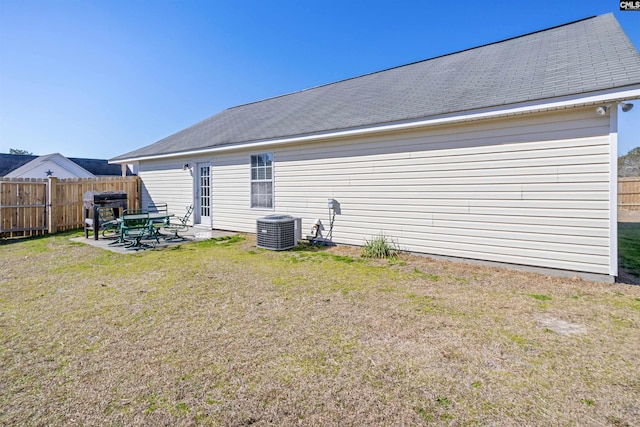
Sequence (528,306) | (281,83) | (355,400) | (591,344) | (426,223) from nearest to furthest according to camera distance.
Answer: (355,400) < (591,344) < (528,306) < (426,223) < (281,83)

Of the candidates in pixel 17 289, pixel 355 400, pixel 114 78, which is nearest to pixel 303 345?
pixel 355 400

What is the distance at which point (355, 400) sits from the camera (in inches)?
81.3

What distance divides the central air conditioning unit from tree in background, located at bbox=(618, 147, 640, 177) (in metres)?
29.5

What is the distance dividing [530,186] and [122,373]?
5919 millimetres

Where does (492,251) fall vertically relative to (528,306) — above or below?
above

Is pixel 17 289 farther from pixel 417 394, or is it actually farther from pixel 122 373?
pixel 417 394

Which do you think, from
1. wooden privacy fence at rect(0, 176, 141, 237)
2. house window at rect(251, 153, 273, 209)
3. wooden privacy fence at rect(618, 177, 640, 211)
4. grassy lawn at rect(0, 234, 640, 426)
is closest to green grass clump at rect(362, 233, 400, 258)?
grassy lawn at rect(0, 234, 640, 426)

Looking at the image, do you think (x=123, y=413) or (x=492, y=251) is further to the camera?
(x=492, y=251)

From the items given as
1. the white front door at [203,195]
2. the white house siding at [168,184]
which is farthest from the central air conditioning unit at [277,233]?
the white house siding at [168,184]

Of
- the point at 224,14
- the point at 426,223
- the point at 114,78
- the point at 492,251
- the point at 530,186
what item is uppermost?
the point at 224,14

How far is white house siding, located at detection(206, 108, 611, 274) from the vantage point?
4707mm

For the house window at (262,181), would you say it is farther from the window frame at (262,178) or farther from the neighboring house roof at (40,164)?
the neighboring house roof at (40,164)

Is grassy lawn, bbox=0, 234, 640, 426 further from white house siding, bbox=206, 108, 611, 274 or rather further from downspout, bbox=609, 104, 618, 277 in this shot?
white house siding, bbox=206, 108, 611, 274

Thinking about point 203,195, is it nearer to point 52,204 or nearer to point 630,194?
point 52,204
